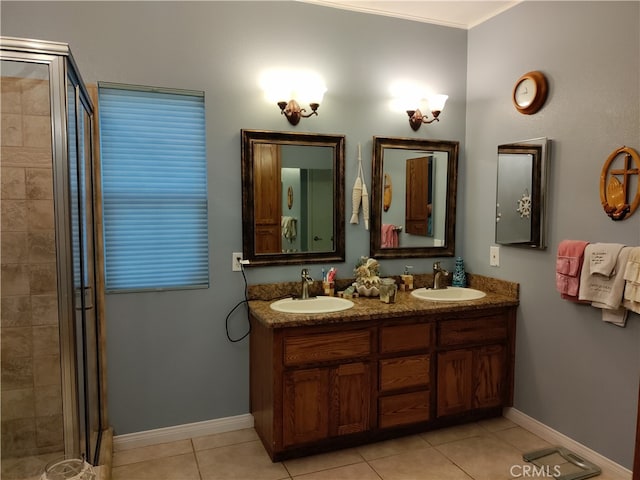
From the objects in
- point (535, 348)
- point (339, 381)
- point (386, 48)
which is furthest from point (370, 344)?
point (386, 48)

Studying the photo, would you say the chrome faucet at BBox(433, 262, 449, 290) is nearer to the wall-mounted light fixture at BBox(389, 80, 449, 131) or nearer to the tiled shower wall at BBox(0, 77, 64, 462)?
the wall-mounted light fixture at BBox(389, 80, 449, 131)

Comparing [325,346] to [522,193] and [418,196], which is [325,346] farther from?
[522,193]

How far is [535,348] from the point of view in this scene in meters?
2.86

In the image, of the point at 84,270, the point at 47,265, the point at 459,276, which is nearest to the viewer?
the point at 47,265

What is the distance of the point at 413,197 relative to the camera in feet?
10.6

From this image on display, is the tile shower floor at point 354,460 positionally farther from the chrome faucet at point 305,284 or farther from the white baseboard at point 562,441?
the chrome faucet at point 305,284

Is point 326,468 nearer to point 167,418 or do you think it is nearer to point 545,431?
point 167,418

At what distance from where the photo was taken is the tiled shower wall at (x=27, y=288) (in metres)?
1.93

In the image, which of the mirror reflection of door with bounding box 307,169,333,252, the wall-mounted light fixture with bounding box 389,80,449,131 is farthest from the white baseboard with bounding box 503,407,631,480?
the wall-mounted light fixture with bounding box 389,80,449,131

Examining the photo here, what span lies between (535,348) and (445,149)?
146 centimetres

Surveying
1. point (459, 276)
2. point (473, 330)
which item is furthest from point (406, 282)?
point (473, 330)

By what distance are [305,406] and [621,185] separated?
1.98 m

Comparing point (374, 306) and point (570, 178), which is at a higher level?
point (570, 178)

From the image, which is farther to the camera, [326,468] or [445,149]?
[445,149]
